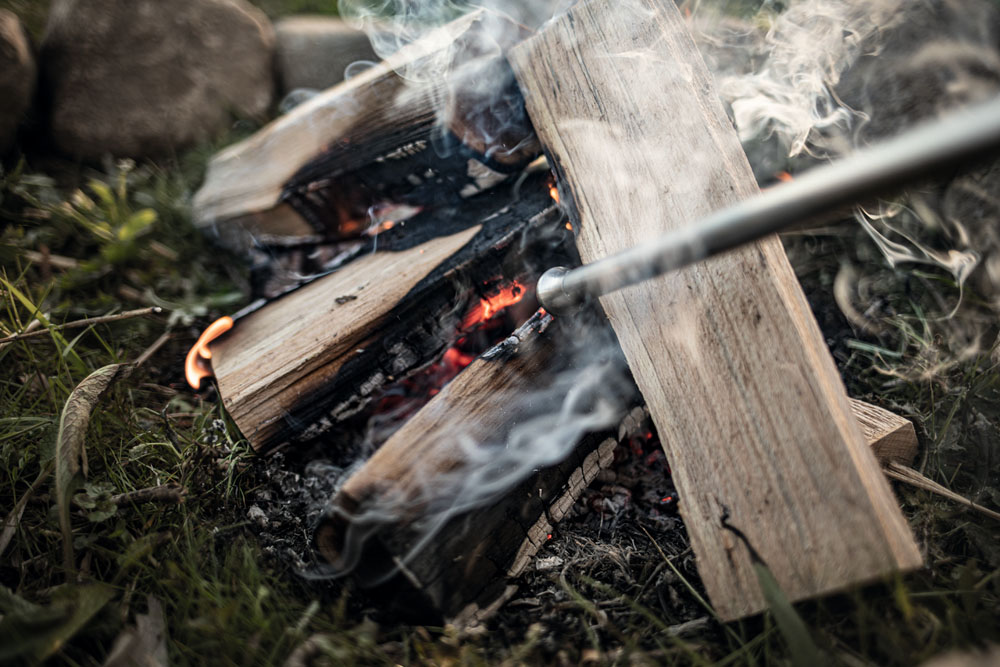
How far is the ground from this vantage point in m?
1.35

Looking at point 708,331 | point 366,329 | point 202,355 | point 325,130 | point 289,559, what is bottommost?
point 289,559

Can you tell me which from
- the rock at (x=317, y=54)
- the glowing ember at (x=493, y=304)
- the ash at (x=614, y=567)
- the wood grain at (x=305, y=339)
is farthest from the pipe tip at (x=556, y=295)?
the rock at (x=317, y=54)

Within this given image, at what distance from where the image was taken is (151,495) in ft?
5.56

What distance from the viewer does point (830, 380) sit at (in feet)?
4.19

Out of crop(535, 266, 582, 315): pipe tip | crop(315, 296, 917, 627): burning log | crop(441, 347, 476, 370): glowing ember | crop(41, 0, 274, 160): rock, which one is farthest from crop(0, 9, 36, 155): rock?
crop(535, 266, 582, 315): pipe tip

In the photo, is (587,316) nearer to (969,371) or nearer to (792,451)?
(792,451)

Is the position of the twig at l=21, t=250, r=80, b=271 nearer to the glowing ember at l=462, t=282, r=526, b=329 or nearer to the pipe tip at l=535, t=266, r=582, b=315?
the glowing ember at l=462, t=282, r=526, b=329

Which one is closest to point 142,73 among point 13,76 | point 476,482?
point 13,76

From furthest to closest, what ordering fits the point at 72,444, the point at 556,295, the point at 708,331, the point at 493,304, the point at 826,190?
the point at 493,304, the point at 72,444, the point at 556,295, the point at 708,331, the point at 826,190

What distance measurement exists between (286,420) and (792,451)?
1.45 metres

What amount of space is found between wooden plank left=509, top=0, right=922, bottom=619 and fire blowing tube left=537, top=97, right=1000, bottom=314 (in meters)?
0.25

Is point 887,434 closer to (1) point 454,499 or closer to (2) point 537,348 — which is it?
(2) point 537,348

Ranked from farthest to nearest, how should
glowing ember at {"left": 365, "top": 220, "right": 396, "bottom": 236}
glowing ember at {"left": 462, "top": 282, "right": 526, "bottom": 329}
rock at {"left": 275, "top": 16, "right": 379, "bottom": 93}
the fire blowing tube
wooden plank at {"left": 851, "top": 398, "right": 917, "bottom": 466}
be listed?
1. rock at {"left": 275, "top": 16, "right": 379, "bottom": 93}
2. glowing ember at {"left": 365, "top": 220, "right": 396, "bottom": 236}
3. glowing ember at {"left": 462, "top": 282, "right": 526, "bottom": 329}
4. wooden plank at {"left": 851, "top": 398, "right": 917, "bottom": 466}
5. the fire blowing tube

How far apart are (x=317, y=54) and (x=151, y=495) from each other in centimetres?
301
